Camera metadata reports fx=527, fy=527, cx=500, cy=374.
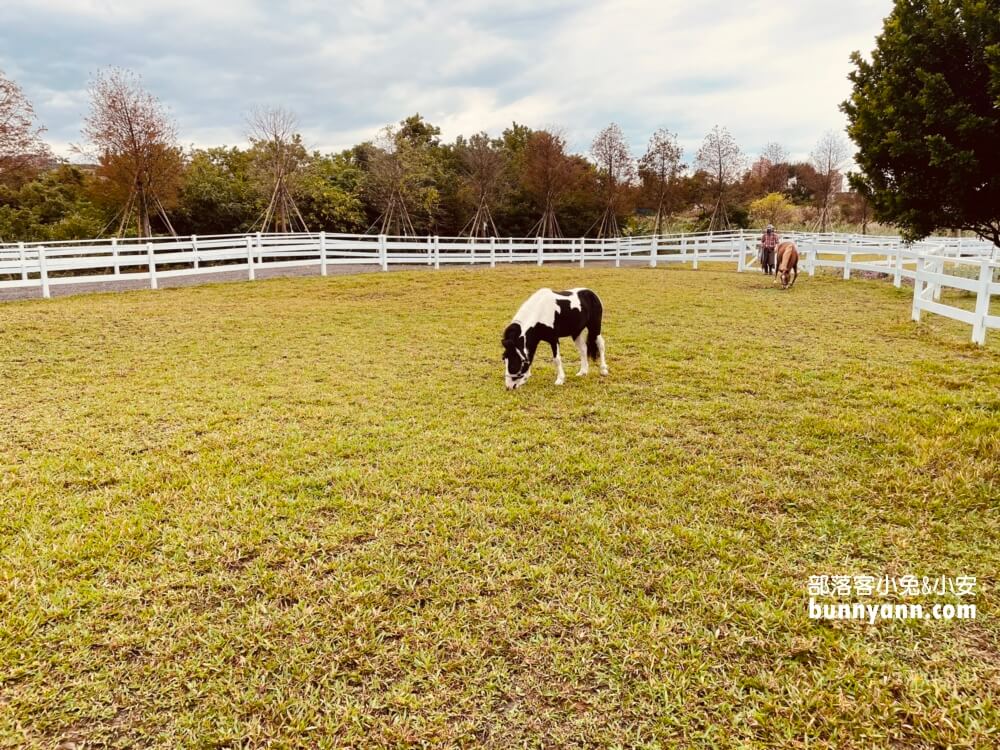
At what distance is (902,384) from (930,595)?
144 inches

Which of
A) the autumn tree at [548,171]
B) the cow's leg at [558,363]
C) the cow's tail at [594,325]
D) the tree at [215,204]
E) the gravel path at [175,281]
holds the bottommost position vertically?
the cow's leg at [558,363]

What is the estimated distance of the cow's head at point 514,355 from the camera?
17.3 ft

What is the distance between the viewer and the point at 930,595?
2342mm

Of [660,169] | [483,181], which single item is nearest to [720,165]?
[660,169]

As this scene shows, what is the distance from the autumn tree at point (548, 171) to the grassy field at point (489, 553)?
92.7ft

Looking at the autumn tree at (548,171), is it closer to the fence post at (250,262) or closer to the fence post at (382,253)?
→ the fence post at (382,253)

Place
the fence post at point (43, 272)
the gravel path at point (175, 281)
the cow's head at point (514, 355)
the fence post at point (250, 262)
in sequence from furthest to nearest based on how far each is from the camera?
the fence post at point (250, 262) < the gravel path at point (175, 281) < the fence post at point (43, 272) < the cow's head at point (514, 355)

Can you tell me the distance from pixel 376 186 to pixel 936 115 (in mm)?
27175

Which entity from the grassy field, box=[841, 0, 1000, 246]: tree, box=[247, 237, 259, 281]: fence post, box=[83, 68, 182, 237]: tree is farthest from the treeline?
box=[841, 0, 1000, 246]: tree

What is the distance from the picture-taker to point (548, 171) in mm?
31438

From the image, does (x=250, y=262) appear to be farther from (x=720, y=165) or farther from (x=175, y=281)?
(x=720, y=165)

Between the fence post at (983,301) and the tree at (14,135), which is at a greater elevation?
the tree at (14,135)

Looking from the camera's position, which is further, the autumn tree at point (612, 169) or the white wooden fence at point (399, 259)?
the autumn tree at point (612, 169)

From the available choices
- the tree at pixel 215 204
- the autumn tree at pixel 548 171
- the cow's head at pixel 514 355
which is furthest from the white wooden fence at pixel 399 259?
the autumn tree at pixel 548 171
